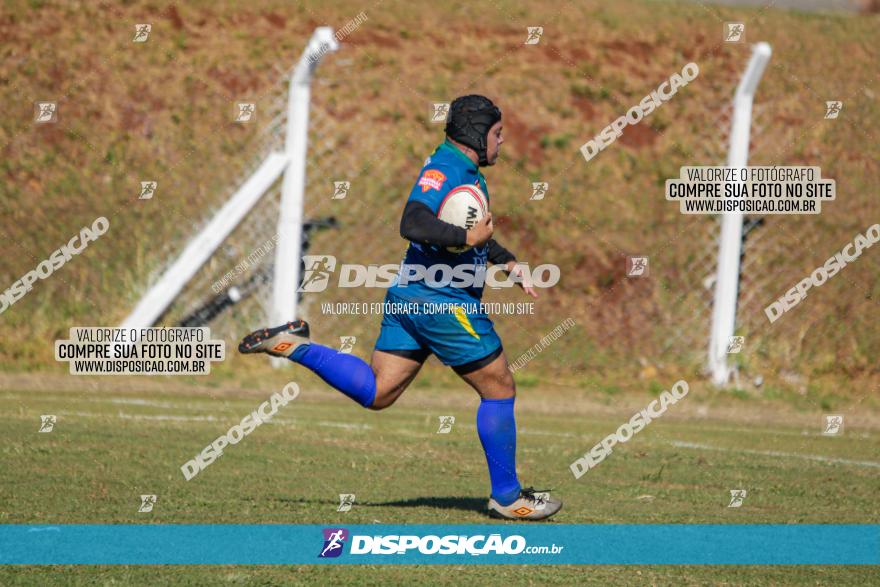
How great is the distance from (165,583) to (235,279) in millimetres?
9037

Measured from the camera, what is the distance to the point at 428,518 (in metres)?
6.61

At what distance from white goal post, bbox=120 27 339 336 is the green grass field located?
3.44ft

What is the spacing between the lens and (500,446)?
6.77m

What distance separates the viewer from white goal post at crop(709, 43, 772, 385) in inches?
523

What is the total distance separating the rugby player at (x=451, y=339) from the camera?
666 cm

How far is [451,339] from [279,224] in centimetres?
695

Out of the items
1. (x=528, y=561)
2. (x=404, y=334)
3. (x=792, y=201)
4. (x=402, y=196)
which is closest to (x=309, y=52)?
(x=402, y=196)

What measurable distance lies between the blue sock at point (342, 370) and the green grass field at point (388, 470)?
0.63 metres

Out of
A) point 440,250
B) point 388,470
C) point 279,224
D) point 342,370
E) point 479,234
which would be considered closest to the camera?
point 479,234

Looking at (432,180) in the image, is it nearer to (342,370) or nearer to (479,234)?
(479,234)

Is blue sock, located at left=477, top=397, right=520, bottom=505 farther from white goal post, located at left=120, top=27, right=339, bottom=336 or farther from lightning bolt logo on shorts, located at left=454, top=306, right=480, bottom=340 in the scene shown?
white goal post, located at left=120, top=27, right=339, bottom=336

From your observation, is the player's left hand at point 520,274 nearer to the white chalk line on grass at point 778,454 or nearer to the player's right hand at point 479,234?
the player's right hand at point 479,234

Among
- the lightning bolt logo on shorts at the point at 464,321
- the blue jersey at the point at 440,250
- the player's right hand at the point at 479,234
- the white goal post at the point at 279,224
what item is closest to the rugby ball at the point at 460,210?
the blue jersey at the point at 440,250

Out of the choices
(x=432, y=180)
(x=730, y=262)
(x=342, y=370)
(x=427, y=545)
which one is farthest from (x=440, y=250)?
(x=730, y=262)
